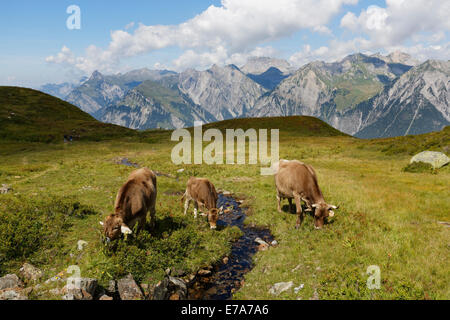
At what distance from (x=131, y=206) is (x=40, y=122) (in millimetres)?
115354

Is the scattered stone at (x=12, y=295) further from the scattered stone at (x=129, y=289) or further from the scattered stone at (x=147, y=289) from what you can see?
the scattered stone at (x=147, y=289)

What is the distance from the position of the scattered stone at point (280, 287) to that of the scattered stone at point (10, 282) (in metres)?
9.35

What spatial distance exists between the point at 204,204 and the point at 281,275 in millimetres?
6526

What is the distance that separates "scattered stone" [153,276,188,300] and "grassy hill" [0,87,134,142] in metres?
84.9

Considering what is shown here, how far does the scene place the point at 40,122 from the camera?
101312 mm

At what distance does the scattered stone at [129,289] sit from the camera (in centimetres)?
927

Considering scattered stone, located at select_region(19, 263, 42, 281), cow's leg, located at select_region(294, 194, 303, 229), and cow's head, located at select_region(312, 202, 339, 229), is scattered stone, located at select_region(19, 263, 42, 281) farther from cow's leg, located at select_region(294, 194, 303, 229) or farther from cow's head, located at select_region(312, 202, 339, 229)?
cow's head, located at select_region(312, 202, 339, 229)

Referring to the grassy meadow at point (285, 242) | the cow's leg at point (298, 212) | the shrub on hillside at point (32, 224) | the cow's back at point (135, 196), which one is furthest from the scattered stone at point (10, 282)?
the cow's leg at point (298, 212)

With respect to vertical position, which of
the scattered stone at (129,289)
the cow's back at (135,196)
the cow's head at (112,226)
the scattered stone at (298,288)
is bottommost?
the scattered stone at (129,289)

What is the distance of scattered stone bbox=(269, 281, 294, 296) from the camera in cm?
942

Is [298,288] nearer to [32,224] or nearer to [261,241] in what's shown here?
[261,241]

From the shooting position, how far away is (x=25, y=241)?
1165 centimetres
